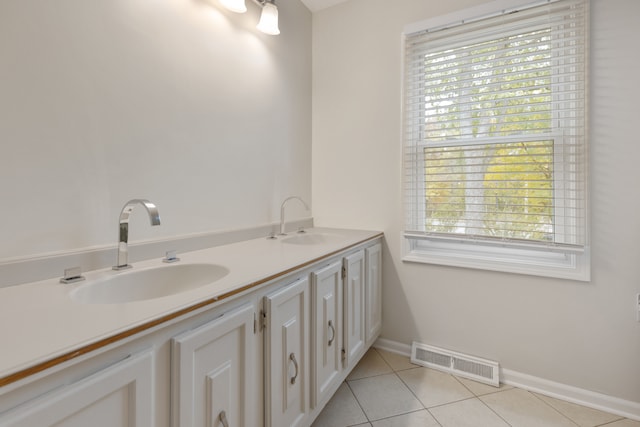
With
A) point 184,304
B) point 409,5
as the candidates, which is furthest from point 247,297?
point 409,5

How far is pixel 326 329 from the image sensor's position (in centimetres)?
147

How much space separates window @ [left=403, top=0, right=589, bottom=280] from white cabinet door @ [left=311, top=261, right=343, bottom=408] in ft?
2.60

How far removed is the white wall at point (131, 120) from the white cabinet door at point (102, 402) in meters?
0.67

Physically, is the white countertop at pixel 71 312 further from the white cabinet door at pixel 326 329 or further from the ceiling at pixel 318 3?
the ceiling at pixel 318 3

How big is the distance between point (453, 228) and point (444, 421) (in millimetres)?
1075

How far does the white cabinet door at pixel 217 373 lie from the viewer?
0.78 meters

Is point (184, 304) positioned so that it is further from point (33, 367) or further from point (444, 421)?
point (444, 421)

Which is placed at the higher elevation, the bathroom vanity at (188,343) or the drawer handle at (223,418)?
the bathroom vanity at (188,343)

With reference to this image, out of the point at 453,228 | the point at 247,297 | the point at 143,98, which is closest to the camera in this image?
the point at 247,297

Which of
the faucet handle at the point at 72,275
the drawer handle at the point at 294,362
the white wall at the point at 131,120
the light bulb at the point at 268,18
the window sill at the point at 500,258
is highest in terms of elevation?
the light bulb at the point at 268,18

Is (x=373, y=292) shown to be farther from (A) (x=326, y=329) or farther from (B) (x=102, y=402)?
(B) (x=102, y=402)

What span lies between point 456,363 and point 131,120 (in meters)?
2.22

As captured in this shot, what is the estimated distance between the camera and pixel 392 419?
155cm

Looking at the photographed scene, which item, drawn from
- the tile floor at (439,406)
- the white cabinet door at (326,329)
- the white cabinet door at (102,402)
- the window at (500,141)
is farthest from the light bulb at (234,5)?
the tile floor at (439,406)
